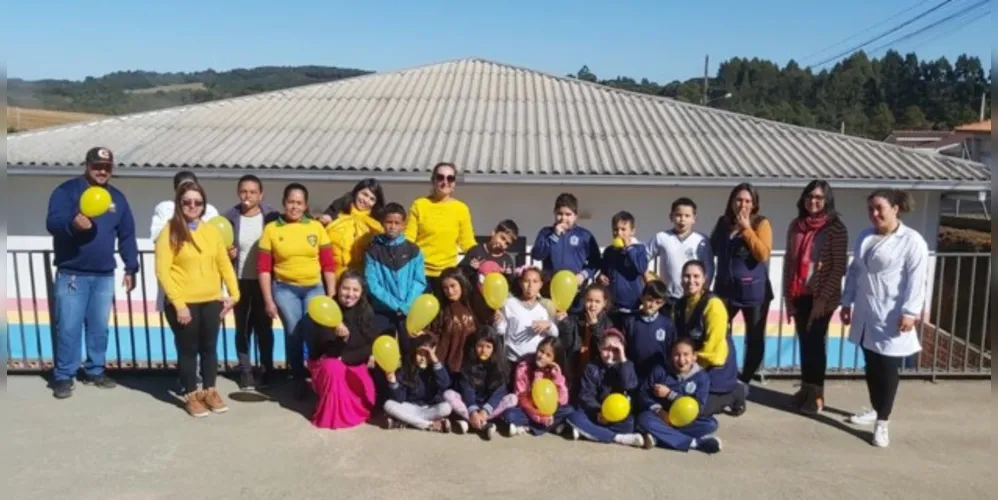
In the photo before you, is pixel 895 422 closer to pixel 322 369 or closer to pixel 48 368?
pixel 322 369

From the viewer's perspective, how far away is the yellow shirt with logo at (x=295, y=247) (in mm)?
4695

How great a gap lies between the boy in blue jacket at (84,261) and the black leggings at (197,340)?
634 millimetres

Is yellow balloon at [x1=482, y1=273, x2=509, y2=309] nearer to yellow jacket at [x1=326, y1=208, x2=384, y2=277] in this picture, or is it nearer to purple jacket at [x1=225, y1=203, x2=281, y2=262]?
yellow jacket at [x1=326, y1=208, x2=384, y2=277]

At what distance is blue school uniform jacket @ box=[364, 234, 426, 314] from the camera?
4.64m

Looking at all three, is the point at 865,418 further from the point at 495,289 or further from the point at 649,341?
the point at 495,289

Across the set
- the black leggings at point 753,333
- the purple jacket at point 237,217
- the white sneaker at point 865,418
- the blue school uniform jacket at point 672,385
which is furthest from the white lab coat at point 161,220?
the white sneaker at point 865,418

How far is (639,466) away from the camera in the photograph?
402 cm

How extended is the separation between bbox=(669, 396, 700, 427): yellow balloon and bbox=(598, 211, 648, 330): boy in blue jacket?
2.31ft

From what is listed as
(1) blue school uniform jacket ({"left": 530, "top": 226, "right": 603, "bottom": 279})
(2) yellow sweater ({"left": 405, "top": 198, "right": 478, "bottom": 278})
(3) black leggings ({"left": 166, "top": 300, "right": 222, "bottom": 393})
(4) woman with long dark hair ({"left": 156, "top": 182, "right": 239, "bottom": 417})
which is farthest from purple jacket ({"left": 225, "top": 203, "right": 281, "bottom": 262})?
(1) blue school uniform jacket ({"left": 530, "top": 226, "right": 603, "bottom": 279})

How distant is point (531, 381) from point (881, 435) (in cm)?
212

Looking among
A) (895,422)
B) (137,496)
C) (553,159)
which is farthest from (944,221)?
(137,496)

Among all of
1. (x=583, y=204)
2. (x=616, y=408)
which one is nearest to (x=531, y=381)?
(x=616, y=408)

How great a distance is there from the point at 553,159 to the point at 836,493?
776 cm

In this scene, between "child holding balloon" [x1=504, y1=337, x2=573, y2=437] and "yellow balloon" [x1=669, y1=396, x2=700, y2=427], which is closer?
"yellow balloon" [x1=669, y1=396, x2=700, y2=427]
